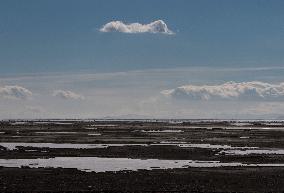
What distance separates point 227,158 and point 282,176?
43.9 feet

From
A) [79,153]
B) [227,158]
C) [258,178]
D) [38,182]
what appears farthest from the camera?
[79,153]

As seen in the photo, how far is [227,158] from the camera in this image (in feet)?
153

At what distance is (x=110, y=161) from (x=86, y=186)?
1495 centimetres

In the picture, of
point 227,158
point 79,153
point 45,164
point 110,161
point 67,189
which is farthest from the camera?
point 79,153

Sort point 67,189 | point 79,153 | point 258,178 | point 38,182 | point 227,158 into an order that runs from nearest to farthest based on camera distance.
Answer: point 67,189 → point 38,182 → point 258,178 → point 227,158 → point 79,153

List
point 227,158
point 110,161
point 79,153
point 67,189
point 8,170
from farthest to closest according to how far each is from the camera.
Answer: point 79,153, point 227,158, point 110,161, point 8,170, point 67,189

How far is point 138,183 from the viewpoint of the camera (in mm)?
29859

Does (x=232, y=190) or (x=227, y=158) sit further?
(x=227, y=158)

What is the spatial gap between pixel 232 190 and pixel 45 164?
670 inches

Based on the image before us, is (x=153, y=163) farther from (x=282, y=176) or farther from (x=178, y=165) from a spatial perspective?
(x=282, y=176)

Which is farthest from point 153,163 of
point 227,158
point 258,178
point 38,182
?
point 38,182

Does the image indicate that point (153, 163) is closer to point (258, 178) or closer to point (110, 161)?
point (110, 161)

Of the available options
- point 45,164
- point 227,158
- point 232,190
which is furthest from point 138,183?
point 227,158

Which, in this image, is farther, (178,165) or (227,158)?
(227,158)
